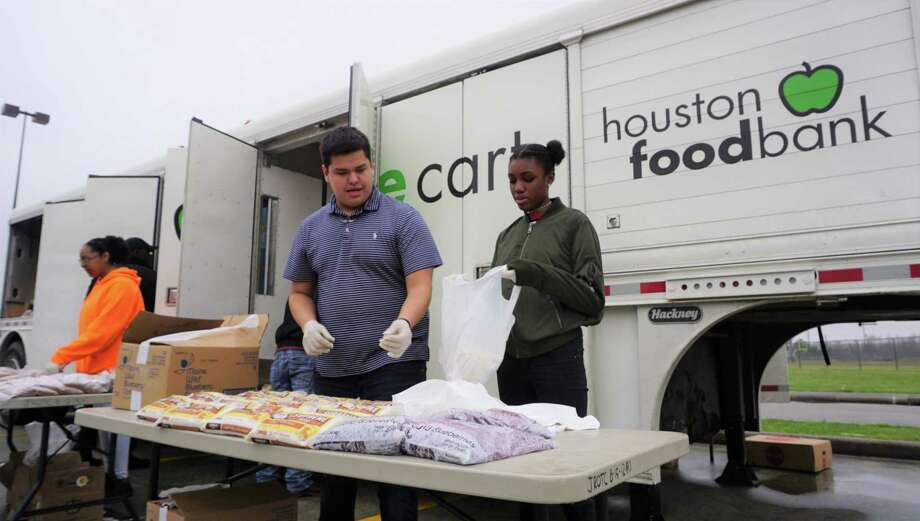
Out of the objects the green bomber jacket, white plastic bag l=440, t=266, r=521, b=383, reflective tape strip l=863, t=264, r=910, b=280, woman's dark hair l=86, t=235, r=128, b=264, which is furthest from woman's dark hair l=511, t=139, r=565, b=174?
woman's dark hair l=86, t=235, r=128, b=264

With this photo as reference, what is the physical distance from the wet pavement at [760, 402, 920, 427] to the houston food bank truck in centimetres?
646

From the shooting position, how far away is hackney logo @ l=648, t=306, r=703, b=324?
264 cm

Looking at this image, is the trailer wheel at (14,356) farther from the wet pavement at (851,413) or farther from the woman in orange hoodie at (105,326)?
the wet pavement at (851,413)

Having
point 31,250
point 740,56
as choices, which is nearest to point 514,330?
point 740,56

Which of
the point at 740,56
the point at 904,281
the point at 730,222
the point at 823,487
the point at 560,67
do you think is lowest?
the point at 823,487

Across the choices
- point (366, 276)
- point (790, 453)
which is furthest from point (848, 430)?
point (366, 276)

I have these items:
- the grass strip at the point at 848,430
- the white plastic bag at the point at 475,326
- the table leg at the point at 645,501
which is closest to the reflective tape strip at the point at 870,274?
the table leg at the point at 645,501

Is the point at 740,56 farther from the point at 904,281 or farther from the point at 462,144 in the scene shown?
the point at 462,144

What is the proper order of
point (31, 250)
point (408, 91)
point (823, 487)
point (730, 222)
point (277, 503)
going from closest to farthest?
1. point (277, 503)
2. point (730, 222)
3. point (408, 91)
4. point (823, 487)
5. point (31, 250)

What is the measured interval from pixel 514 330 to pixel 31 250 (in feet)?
32.4

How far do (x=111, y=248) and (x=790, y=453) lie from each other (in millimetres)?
5497

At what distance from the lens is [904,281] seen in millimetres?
2188

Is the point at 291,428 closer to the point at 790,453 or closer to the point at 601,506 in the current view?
the point at 601,506

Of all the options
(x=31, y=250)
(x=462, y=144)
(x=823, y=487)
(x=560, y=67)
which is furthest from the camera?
(x=31, y=250)
